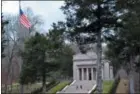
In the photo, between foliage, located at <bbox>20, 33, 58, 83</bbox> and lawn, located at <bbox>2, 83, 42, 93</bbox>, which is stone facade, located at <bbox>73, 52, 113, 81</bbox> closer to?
lawn, located at <bbox>2, 83, 42, 93</bbox>

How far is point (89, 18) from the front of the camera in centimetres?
3192

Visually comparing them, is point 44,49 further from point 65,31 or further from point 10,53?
point 65,31

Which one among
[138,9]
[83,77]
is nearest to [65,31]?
[138,9]

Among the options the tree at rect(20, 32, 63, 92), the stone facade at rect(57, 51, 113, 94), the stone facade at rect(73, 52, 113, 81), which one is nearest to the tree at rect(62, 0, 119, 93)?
the tree at rect(20, 32, 63, 92)

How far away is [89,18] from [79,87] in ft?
77.9

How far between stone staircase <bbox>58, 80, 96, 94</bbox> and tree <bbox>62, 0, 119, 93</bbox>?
1726 centimetres

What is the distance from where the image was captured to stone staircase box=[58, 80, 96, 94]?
51116 millimetres

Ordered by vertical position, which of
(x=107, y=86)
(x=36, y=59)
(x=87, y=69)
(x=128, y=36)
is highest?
(x=128, y=36)

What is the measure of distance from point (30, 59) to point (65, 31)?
11258 mm

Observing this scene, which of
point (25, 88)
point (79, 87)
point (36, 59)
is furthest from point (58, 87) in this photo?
point (36, 59)

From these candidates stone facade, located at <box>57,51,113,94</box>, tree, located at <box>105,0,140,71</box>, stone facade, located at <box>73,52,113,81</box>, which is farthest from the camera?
stone facade, located at <box>73,52,113,81</box>

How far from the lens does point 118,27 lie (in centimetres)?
3266

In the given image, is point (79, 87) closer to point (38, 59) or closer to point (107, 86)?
point (107, 86)

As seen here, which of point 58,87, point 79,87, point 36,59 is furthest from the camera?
point 79,87
